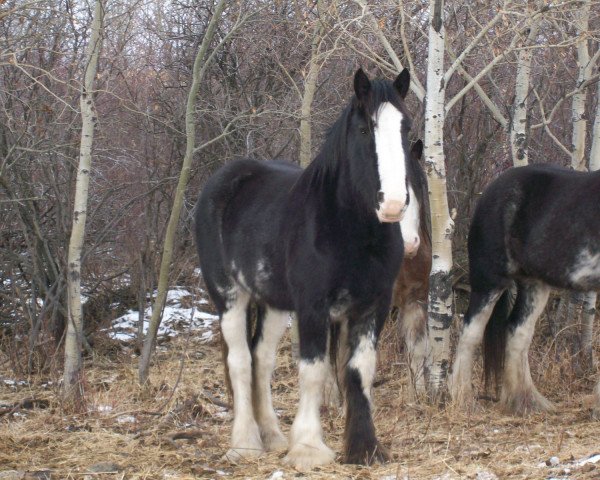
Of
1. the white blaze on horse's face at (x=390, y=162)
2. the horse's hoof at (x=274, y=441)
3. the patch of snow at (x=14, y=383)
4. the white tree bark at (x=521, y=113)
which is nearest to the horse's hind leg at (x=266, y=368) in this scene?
the horse's hoof at (x=274, y=441)

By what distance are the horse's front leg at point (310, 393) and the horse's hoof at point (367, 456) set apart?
11cm

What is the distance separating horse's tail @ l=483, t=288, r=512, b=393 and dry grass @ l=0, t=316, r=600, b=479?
0.25 metres

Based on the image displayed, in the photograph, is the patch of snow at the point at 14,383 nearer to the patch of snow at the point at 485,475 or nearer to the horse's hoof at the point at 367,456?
the horse's hoof at the point at 367,456

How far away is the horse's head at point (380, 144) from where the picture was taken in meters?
4.15

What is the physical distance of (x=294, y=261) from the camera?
469 centimetres

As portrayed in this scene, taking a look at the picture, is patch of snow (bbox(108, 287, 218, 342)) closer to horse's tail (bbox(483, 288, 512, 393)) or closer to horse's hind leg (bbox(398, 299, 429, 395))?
horse's hind leg (bbox(398, 299, 429, 395))

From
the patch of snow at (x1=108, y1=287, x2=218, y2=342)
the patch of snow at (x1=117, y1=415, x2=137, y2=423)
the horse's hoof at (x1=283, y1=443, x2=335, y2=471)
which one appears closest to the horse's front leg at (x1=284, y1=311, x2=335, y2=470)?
the horse's hoof at (x1=283, y1=443, x2=335, y2=471)

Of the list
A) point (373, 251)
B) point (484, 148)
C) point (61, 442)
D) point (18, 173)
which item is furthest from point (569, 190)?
point (18, 173)

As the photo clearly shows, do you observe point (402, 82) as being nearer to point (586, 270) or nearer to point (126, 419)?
point (586, 270)

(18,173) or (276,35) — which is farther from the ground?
(276,35)

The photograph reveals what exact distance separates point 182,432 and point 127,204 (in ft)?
13.0

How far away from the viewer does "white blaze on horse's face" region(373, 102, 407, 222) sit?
412 centimetres

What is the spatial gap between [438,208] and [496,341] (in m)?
1.21

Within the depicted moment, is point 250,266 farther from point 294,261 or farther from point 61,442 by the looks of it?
point 61,442
